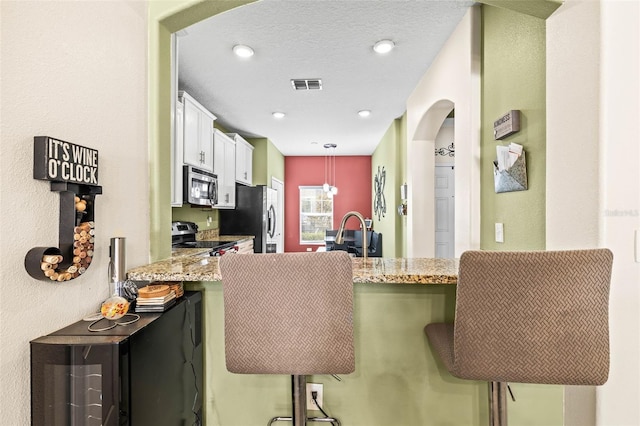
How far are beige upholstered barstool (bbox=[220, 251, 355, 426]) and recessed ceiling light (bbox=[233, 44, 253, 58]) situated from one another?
2187 mm

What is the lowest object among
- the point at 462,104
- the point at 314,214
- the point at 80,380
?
the point at 80,380

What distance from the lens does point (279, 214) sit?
679 centimetres

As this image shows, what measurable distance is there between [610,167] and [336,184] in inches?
247

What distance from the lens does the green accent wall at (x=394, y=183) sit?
Answer: 4.74 m

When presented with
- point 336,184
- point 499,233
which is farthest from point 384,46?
point 336,184

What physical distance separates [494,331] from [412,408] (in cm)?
80

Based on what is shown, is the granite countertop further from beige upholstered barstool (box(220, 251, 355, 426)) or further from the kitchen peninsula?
beige upholstered barstool (box(220, 251, 355, 426))

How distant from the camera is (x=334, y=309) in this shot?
1096mm

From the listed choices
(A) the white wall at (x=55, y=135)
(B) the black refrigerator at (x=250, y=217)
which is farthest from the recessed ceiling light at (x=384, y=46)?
(B) the black refrigerator at (x=250, y=217)

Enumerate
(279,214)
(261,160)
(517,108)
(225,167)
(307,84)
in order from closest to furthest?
(517,108) → (307,84) → (225,167) → (261,160) → (279,214)

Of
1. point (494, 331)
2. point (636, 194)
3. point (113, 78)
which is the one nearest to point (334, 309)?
point (494, 331)

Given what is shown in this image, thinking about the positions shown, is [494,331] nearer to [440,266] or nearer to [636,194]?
[440,266]

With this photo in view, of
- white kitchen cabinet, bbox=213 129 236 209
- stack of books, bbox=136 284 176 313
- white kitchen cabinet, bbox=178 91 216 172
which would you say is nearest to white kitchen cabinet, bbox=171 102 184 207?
white kitchen cabinet, bbox=178 91 216 172

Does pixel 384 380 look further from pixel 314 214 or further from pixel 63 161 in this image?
pixel 314 214
